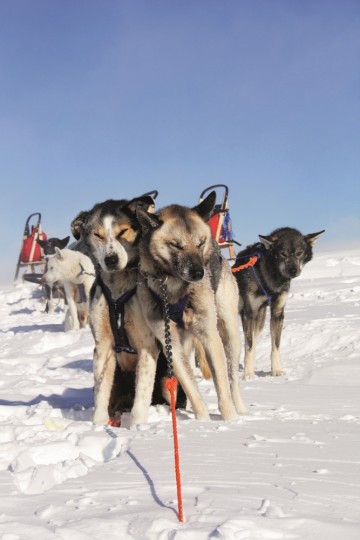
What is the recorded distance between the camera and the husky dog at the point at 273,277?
658 cm

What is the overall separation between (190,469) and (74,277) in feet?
27.4

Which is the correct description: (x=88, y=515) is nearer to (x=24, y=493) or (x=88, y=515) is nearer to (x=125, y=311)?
(x=24, y=493)

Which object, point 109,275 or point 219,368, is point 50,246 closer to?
point 109,275

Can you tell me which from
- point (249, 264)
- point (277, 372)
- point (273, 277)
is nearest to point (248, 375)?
point (277, 372)

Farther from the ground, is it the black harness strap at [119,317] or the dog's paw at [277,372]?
the black harness strap at [119,317]

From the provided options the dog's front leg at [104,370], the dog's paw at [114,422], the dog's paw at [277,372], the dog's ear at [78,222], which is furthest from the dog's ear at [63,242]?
the dog's paw at [114,422]

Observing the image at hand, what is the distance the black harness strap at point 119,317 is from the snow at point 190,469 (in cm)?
48

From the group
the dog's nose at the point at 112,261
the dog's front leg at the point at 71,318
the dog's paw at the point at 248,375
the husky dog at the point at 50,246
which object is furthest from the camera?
the husky dog at the point at 50,246

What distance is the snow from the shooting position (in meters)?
1.58

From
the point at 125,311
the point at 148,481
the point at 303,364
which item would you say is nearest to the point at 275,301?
the point at 303,364

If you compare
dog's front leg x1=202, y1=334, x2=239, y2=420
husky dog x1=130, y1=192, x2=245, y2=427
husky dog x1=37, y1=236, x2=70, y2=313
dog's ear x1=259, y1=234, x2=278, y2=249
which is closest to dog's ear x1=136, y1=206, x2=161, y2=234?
husky dog x1=130, y1=192, x2=245, y2=427

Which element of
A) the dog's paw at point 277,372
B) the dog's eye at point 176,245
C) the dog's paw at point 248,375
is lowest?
the dog's paw at point 248,375

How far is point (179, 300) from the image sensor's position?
338 cm

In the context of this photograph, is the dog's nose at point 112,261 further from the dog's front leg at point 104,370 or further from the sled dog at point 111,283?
the dog's front leg at point 104,370
